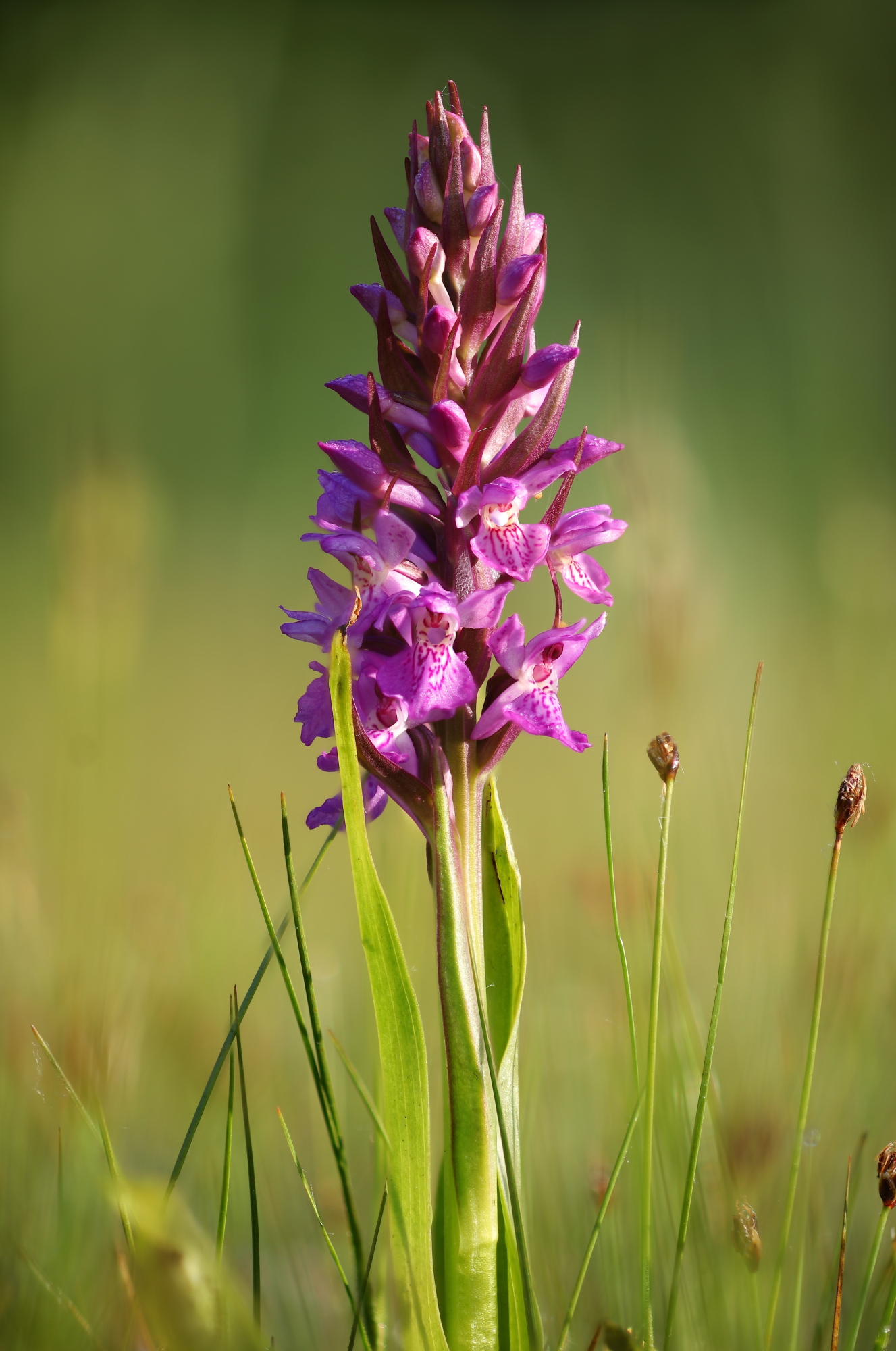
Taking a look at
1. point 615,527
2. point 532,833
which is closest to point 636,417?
point 615,527

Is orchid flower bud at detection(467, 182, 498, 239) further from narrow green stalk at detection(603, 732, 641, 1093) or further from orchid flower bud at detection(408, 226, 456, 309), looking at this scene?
narrow green stalk at detection(603, 732, 641, 1093)

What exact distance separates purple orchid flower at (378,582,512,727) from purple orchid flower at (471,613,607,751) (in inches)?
1.1

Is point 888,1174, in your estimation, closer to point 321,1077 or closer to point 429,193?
point 321,1077

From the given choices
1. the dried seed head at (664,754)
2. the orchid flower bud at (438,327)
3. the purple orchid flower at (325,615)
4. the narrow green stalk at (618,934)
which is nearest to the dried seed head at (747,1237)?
the narrow green stalk at (618,934)

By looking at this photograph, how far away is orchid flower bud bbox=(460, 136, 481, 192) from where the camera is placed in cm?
86

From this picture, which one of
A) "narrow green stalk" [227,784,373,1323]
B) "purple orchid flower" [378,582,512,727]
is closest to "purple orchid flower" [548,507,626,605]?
"purple orchid flower" [378,582,512,727]

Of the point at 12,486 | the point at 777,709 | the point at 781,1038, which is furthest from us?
the point at 12,486

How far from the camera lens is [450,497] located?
826 mm

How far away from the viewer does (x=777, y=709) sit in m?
3.62

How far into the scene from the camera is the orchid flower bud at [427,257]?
834 millimetres

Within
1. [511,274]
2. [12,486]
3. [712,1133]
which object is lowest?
[712,1133]

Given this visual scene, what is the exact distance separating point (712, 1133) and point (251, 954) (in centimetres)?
104

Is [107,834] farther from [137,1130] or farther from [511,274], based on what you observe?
[511,274]

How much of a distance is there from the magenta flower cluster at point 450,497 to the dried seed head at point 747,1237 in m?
0.38
